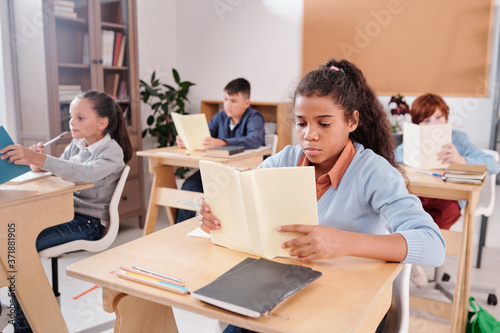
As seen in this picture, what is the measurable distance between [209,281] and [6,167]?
1157 millimetres

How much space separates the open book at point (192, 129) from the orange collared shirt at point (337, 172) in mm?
1683

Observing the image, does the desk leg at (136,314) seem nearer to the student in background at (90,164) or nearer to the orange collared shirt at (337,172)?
the orange collared shirt at (337,172)

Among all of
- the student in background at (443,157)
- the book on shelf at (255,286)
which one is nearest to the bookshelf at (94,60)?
the student in background at (443,157)

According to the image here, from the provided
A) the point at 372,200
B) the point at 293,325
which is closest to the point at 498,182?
the point at 372,200

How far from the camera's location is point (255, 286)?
83 centimetres

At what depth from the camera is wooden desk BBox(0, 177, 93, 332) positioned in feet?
5.38

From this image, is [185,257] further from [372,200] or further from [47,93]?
[47,93]

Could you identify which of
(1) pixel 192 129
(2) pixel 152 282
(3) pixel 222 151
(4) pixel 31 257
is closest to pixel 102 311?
(4) pixel 31 257

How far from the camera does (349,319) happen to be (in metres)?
0.76

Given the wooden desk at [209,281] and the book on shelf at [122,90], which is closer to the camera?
the wooden desk at [209,281]

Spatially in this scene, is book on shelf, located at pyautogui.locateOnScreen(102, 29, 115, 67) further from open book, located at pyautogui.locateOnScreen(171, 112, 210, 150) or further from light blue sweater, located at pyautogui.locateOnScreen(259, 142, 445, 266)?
light blue sweater, located at pyautogui.locateOnScreen(259, 142, 445, 266)

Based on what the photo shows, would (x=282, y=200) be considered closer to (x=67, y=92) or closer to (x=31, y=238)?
(x=31, y=238)

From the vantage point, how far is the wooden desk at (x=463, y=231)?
6.34 ft

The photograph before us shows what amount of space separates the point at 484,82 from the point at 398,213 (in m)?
2.53
